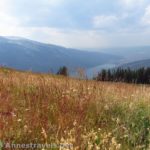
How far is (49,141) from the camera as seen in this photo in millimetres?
5352

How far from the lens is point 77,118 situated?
636 centimetres

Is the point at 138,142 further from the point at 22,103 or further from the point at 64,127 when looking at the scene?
A: the point at 22,103

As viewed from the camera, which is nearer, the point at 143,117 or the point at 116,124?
the point at 116,124

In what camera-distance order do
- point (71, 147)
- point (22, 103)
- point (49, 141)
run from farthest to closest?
point (22, 103)
point (49, 141)
point (71, 147)

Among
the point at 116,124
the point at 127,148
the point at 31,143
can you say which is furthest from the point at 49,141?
the point at 116,124

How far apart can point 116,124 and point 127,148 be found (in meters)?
0.84

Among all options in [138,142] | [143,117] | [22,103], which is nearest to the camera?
[138,142]

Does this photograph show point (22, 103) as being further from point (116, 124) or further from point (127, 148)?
point (127, 148)

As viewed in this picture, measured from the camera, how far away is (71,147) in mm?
4691

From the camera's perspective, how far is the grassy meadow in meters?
5.45

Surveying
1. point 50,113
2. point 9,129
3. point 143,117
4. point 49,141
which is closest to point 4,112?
point 50,113

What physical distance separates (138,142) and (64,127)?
131cm

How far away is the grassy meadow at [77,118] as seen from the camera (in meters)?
5.45

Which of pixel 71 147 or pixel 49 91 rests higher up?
pixel 49 91
